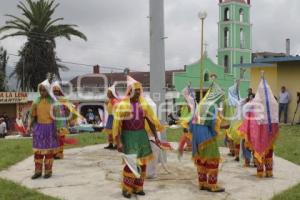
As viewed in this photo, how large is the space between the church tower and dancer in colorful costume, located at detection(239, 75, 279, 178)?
47007 millimetres

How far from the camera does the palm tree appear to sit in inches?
1278

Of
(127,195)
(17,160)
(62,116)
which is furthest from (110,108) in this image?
(127,195)

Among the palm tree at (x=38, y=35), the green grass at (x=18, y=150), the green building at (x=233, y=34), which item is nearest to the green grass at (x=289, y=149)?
the green grass at (x=18, y=150)

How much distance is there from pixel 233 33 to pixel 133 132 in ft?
166

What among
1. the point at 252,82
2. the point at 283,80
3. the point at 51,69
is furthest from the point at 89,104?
the point at 283,80

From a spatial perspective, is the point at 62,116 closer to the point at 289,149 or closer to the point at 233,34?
the point at 289,149

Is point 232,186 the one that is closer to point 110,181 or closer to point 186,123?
point 186,123

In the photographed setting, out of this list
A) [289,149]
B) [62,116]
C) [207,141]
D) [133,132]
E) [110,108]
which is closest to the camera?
[133,132]

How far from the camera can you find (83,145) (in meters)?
14.4

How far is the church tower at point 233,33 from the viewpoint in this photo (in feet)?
186

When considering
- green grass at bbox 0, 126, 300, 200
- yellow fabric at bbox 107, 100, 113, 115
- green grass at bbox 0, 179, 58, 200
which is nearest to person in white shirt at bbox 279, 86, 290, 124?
green grass at bbox 0, 126, 300, 200

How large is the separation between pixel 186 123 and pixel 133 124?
160cm

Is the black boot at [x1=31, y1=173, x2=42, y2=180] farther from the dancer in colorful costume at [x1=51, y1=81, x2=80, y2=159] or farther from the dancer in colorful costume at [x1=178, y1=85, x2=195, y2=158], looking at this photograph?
the dancer in colorful costume at [x1=178, y1=85, x2=195, y2=158]

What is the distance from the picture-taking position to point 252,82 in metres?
24.2
